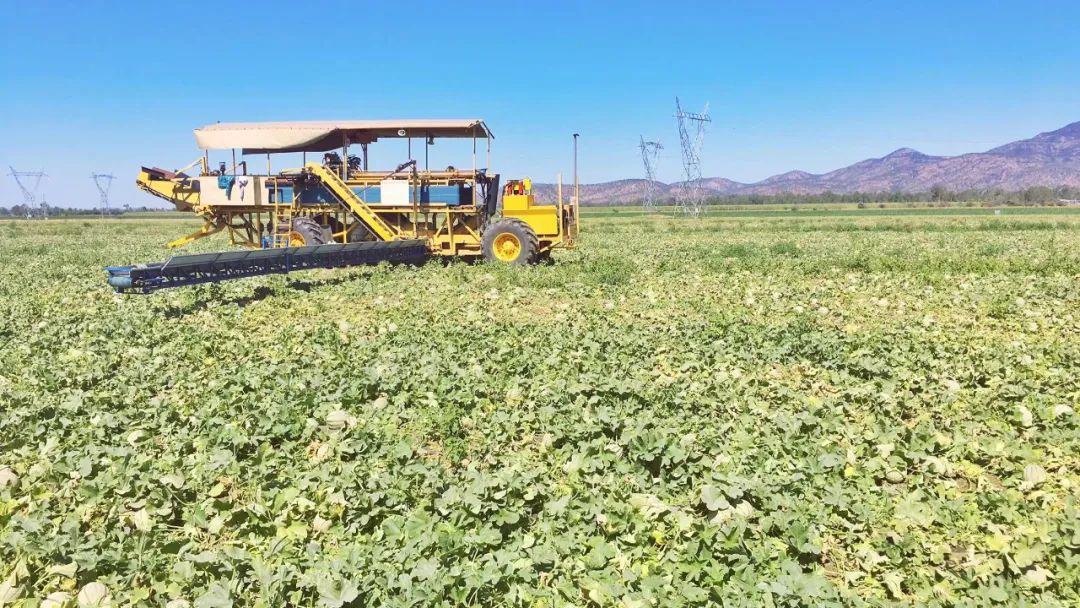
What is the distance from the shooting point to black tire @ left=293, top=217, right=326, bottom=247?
603 inches

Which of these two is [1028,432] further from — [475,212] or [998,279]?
[475,212]

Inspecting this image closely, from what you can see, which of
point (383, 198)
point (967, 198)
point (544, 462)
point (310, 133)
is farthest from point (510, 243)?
point (967, 198)

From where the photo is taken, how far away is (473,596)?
9.26ft

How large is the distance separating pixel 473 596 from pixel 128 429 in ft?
10.5

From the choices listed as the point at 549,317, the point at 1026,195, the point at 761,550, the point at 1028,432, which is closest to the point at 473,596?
the point at 761,550

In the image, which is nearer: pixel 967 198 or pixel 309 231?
pixel 309 231

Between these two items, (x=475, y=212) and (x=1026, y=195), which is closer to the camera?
(x=475, y=212)

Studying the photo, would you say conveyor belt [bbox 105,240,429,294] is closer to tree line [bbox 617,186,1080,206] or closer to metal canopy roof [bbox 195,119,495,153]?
metal canopy roof [bbox 195,119,495,153]

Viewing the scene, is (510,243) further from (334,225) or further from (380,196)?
(334,225)

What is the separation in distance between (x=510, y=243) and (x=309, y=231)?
15.0 feet

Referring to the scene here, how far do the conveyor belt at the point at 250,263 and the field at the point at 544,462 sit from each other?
3.73ft

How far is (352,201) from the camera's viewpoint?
15367 millimetres

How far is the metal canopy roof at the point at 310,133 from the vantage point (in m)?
15.0

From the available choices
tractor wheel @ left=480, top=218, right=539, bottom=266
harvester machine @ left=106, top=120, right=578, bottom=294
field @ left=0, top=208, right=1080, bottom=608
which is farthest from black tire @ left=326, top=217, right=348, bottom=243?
field @ left=0, top=208, right=1080, bottom=608
